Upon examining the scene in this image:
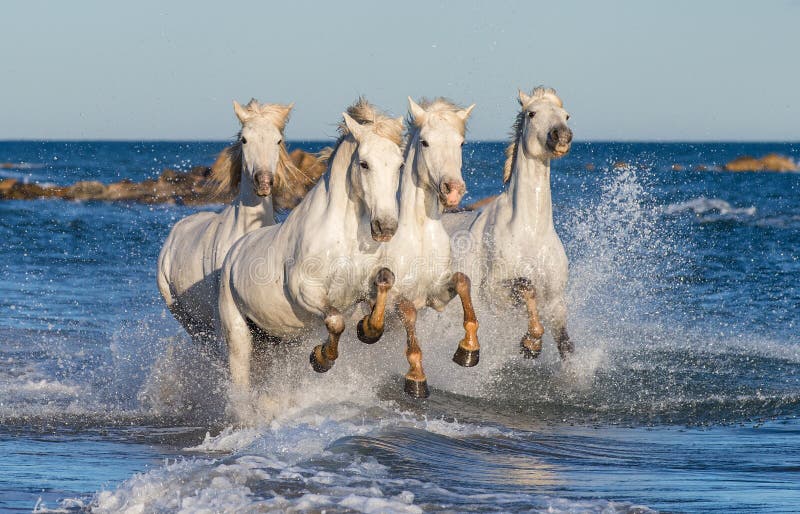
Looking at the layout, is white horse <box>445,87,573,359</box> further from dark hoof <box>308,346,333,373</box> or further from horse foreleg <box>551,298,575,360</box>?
dark hoof <box>308,346,333,373</box>

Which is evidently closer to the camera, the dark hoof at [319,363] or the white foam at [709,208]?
the dark hoof at [319,363]

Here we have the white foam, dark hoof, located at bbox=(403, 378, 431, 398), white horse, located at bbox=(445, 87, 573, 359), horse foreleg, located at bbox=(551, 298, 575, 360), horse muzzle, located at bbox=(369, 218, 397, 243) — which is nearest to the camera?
horse muzzle, located at bbox=(369, 218, 397, 243)

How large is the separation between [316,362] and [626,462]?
6.48 feet

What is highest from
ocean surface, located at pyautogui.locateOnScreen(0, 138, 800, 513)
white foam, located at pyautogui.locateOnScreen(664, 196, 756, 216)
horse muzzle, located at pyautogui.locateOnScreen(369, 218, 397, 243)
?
white foam, located at pyautogui.locateOnScreen(664, 196, 756, 216)

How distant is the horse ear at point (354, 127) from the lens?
6.97 m

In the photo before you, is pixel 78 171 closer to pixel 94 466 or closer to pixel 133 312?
pixel 133 312

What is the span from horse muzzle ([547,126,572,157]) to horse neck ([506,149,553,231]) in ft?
1.15

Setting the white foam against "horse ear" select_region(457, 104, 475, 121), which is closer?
"horse ear" select_region(457, 104, 475, 121)

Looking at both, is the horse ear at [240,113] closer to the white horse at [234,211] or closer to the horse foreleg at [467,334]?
the white horse at [234,211]

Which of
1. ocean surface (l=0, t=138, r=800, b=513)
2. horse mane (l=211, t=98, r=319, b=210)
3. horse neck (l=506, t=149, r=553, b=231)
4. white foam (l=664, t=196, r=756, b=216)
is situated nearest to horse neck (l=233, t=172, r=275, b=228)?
horse mane (l=211, t=98, r=319, b=210)

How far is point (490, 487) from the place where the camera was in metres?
5.67

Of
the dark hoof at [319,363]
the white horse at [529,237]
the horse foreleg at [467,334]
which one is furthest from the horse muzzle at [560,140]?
the dark hoof at [319,363]

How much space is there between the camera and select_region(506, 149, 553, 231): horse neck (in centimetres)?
903

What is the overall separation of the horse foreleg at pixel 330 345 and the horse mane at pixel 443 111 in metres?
→ 1.35
